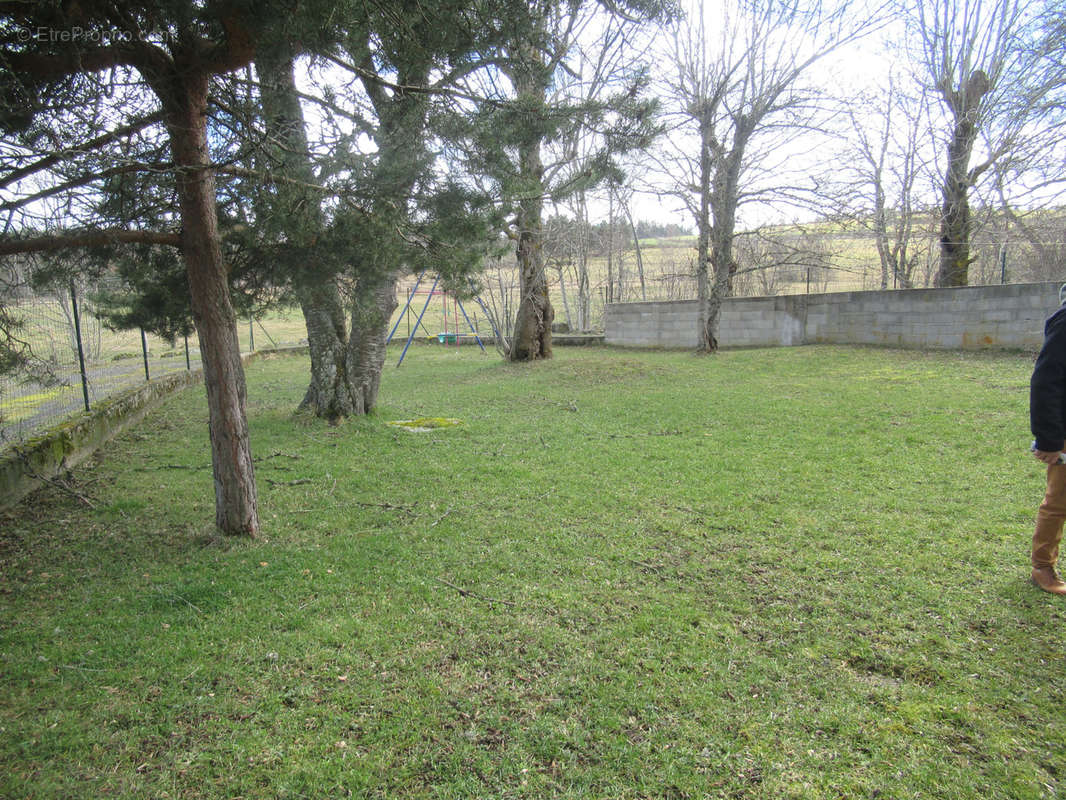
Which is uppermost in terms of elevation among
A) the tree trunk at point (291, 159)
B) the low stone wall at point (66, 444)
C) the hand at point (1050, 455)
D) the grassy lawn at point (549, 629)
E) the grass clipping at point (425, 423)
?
the tree trunk at point (291, 159)

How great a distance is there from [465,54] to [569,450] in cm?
383

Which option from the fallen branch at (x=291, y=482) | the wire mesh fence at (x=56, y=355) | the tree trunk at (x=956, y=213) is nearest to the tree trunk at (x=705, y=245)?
the tree trunk at (x=956, y=213)

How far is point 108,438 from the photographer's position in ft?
22.8

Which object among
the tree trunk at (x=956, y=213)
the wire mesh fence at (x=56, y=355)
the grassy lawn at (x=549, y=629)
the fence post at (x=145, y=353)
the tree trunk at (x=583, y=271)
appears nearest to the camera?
the grassy lawn at (x=549, y=629)

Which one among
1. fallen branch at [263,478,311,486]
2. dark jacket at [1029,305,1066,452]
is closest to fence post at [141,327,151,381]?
fallen branch at [263,478,311,486]

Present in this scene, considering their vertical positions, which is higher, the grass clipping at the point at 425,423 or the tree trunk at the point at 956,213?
the tree trunk at the point at 956,213

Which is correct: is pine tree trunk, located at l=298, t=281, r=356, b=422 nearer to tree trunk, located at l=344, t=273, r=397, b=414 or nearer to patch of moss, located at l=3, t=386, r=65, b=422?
tree trunk, located at l=344, t=273, r=397, b=414

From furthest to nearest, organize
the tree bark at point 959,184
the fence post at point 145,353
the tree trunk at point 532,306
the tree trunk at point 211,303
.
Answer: the tree trunk at point 532,306
the tree bark at point 959,184
the fence post at point 145,353
the tree trunk at point 211,303

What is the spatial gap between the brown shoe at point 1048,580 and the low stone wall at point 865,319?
9.51 meters

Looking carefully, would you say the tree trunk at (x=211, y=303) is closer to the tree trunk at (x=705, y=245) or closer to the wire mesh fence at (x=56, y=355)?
the wire mesh fence at (x=56, y=355)

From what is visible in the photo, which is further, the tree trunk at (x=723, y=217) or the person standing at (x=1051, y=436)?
the tree trunk at (x=723, y=217)

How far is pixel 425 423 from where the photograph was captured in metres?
7.77

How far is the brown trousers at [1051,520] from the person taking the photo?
3.05 m

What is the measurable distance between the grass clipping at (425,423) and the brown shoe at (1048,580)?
19.2 ft
